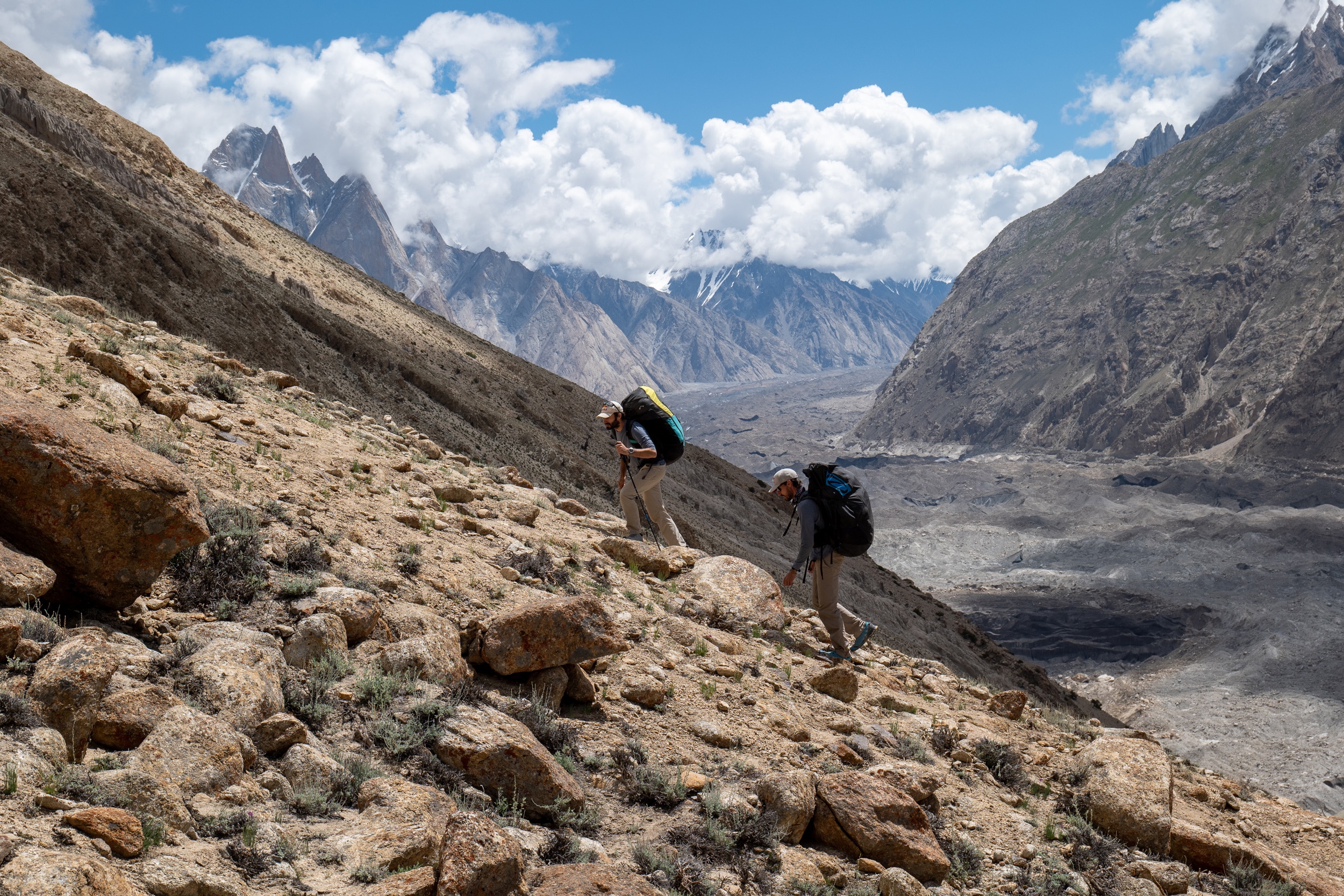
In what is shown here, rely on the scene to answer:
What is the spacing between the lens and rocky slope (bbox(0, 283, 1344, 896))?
346cm

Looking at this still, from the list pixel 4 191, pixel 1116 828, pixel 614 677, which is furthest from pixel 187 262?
pixel 1116 828

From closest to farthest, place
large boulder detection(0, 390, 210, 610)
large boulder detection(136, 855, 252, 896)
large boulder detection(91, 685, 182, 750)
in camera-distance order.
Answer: large boulder detection(136, 855, 252, 896), large boulder detection(91, 685, 182, 750), large boulder detection(0, 390, 210, 610)

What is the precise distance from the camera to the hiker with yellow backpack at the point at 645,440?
9500 millimetres

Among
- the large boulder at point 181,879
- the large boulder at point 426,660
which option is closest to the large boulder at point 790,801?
the large boulder at point 426,660

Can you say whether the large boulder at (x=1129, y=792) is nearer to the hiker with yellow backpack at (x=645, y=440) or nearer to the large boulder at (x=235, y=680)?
the hiker with yellow backpack at (x=645, y=440)

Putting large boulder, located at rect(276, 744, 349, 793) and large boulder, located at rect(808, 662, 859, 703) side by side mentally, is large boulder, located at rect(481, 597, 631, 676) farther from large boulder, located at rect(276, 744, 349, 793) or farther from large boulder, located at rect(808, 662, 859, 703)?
large boulder, located at rect(808, 662, 859, 703)

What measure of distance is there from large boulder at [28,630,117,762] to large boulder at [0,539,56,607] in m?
0.53

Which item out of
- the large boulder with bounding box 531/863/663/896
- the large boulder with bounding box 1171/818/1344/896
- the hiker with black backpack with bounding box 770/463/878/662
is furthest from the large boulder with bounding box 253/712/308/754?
the large boulder with bounding box 1171/818/1344/896

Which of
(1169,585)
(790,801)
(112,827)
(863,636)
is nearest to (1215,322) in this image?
(1169,585)

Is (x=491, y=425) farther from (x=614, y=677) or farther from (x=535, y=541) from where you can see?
(x=614, y=677)

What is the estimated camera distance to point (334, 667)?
16.3ft

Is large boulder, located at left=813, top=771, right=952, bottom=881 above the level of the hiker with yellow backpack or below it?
below

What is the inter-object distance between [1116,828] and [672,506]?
74.7 ft

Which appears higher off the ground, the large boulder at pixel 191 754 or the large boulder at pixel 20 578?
the large boulder at pixel 20 578
